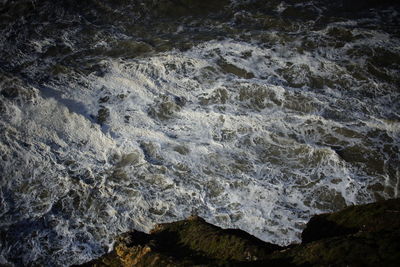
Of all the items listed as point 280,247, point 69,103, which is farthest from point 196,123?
point 280,247

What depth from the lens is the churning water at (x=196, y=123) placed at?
9.08m

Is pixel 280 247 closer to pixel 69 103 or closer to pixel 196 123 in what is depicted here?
pixel 196 123

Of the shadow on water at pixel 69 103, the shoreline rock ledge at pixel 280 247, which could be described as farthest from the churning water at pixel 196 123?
the shoreline rock ledge at pixel 280 247

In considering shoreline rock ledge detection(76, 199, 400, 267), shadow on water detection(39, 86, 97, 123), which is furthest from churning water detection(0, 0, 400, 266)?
shoreline rock ledge detection(76, 199, 400, 267)

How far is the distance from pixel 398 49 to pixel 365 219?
991 cm

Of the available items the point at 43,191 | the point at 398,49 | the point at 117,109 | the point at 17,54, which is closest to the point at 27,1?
the point at 17,54

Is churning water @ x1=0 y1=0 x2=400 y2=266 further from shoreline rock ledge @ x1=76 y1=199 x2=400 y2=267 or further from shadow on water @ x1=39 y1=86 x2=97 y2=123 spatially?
shoreline rock ledge @ x1=76 y1=199 x2=400 y2=267

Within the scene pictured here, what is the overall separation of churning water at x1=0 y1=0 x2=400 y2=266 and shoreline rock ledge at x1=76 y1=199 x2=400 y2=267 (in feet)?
12.0

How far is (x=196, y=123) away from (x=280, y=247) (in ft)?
22.5

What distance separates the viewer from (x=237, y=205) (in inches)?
356

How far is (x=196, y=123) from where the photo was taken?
36.8 feet

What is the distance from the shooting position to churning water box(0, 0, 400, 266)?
9078mm

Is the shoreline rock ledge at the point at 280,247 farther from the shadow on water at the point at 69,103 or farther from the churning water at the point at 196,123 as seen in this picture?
the shadow on water at the point at 69,103

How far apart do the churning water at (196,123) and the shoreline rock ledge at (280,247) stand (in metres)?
3.65
